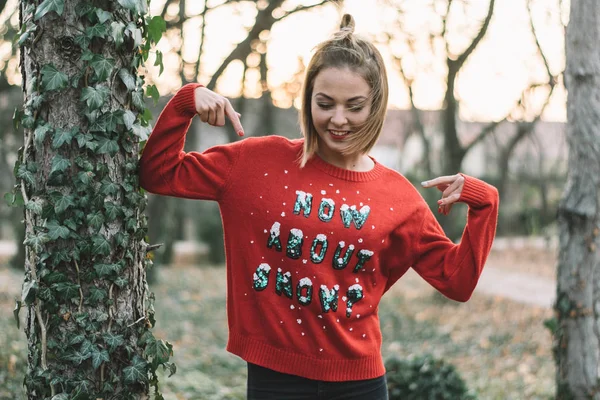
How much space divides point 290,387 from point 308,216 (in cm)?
60

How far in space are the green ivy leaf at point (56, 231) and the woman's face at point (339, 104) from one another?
917mm

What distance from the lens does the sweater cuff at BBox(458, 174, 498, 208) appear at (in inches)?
95.2

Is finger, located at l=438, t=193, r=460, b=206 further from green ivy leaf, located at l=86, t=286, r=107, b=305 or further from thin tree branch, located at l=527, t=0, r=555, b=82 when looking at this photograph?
thin tree branch, located at l=527, t=0, r=555, b=82

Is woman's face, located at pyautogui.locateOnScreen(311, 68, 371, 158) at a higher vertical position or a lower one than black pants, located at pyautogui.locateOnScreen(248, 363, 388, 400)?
higher

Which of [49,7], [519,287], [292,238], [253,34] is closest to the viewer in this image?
[49,7]

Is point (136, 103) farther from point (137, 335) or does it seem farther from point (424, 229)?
point (424, 229)

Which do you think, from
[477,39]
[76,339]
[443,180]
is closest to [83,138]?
[76,339]

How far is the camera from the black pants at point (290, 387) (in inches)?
91.7

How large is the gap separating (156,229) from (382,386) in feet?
40.3

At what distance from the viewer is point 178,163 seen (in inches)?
90.0

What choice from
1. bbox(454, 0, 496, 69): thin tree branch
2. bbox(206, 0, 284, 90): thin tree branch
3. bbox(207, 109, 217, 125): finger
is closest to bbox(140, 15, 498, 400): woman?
bbox(207, 109, 217, 125): finger

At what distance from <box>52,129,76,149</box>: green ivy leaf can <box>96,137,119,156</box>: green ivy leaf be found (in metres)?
0.09

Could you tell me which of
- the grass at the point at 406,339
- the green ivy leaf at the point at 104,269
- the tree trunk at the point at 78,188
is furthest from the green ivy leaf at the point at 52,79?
the grass at the point at 406,339

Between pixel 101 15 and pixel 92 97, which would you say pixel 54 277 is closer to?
pixel 92 97
